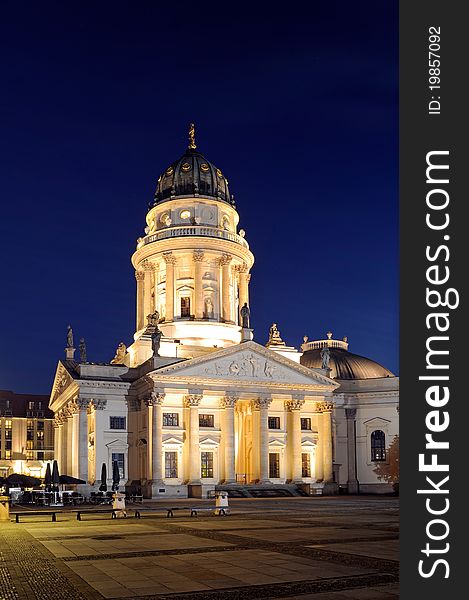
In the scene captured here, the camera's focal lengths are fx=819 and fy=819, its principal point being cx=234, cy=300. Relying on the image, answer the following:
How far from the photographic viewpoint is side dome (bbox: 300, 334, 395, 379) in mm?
95125

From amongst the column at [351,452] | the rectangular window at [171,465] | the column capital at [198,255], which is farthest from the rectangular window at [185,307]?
the column at [351,452]

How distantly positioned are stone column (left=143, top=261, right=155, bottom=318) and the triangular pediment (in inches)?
685

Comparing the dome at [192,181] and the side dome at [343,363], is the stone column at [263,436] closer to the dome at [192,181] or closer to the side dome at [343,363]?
the side dome at [343,363]

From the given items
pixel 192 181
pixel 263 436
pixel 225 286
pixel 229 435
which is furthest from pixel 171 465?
pixel 192 181

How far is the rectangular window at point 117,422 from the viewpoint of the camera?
263ft

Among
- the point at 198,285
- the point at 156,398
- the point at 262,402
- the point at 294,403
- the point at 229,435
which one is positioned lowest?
the point at 229,435

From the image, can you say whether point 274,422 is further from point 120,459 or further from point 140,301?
point 140,301

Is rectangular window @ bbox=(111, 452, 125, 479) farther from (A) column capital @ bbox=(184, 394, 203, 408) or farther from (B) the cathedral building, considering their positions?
(A) column capital @ bbox=(184, 394, 203, 408)

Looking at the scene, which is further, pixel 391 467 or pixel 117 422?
pixel 391 467

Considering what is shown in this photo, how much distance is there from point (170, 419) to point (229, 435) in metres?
5.77

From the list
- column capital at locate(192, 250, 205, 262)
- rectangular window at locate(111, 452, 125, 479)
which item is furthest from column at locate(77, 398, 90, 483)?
column capital at locate(192, 250, 205, 262)

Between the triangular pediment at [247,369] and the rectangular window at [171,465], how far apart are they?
7.59m

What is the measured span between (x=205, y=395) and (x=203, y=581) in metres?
59.0

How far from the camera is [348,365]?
316 ft
